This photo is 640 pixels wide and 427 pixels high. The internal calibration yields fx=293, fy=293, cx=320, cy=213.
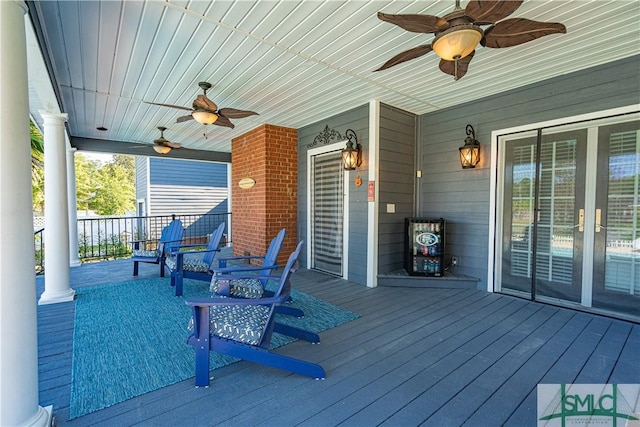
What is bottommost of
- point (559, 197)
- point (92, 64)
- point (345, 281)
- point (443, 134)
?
point (345, 281)

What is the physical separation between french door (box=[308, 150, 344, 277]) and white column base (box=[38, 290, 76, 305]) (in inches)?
140

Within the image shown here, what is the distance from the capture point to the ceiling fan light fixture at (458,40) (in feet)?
5.92

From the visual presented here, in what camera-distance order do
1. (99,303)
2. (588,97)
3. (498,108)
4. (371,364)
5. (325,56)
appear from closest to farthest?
(371,364) < (325,56) < (588,97) < (99,303) < (498,108)

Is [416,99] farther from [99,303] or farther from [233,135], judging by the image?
[99,303]

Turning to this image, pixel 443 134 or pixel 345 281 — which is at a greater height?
pixel 443 134

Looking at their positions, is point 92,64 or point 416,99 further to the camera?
point 416,99

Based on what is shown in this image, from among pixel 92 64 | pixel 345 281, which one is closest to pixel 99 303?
pixel 92 64

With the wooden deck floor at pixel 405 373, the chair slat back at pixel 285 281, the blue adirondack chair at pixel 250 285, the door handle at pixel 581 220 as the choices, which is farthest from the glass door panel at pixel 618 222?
the chair slat back at pixel 285 281

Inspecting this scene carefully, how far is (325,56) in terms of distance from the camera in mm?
3002

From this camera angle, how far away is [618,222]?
3.14 metres

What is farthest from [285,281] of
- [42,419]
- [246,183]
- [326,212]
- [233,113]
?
[246,183]

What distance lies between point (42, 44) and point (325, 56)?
2519mm

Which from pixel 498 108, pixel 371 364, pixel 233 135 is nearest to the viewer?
pixel 371 364

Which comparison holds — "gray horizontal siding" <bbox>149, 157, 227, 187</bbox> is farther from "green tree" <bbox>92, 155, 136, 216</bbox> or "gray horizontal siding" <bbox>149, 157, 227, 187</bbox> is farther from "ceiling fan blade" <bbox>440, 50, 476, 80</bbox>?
"ceiling fan blade" <bbox>440, 50, 476, 80</bbox>
